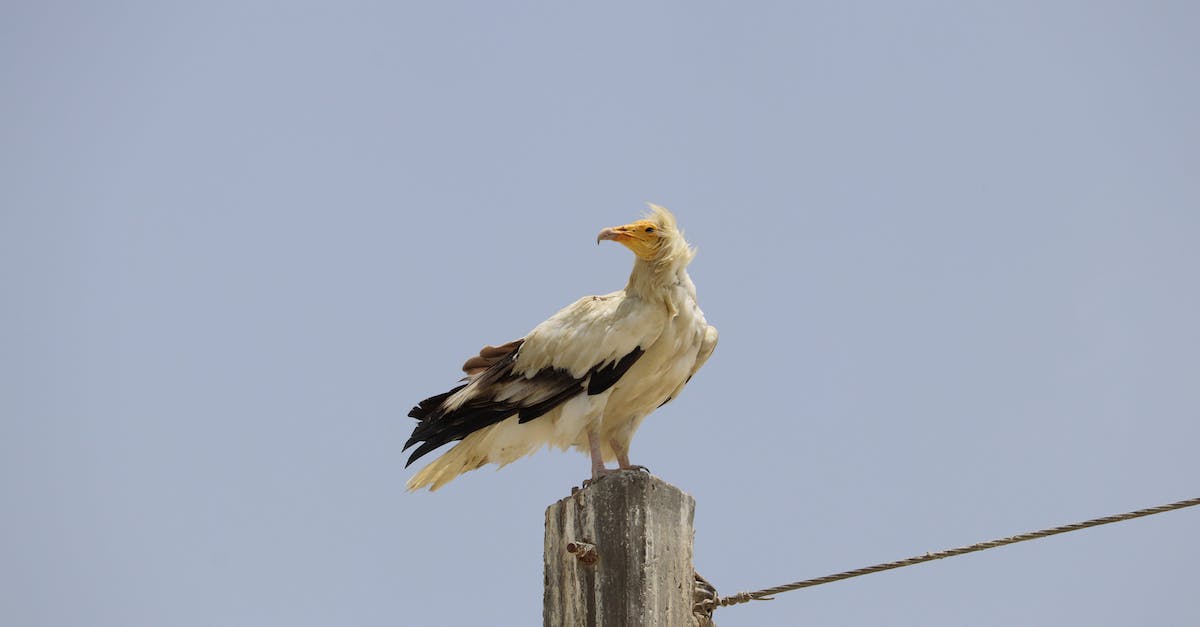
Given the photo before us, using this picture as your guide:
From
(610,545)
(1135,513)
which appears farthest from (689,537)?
(1135,513)

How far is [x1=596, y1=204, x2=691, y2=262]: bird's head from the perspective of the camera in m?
7.18

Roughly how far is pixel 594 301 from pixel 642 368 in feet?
1.86

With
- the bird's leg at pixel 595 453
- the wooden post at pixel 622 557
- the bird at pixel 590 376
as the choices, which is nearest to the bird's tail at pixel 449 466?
the bird at pixel 590 376

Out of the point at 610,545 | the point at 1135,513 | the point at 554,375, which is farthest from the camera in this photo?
the point at 554,375

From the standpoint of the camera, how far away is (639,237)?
7.21 meters

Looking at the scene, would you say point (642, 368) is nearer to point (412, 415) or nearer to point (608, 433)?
point (608, 433)

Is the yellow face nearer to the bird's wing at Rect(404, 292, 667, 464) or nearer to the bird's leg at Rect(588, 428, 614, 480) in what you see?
the bird's wing at Rect(404, 292, 667, 464)

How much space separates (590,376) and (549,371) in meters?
0.24

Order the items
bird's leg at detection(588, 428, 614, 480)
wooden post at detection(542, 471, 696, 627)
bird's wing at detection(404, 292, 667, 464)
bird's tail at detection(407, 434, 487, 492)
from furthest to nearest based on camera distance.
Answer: bird's tail at detection(407, 434, 487, 492), bird's wing at detection(404, 292, 667, 464), bird's leg at detection(588, 428, 614, 480), wooden post at detection(542, 471, 696, 627)

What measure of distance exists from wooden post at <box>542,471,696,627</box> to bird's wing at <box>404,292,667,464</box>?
183 cm

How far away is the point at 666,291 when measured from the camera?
712 cm

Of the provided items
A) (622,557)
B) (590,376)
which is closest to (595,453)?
(590,376)

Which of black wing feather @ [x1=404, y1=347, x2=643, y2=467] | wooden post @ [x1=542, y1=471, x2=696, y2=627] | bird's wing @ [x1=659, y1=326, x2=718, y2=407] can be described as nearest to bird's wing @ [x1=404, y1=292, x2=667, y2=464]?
black wing feather @ [x1=404, y1=347, x2=643, y2=467]

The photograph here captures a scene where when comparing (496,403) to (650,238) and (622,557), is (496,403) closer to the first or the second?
(650,238)
